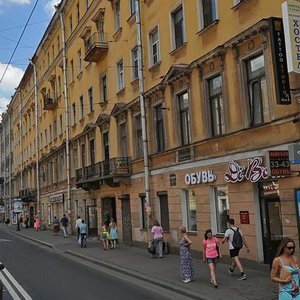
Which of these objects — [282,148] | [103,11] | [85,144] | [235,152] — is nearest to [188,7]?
[235,152]

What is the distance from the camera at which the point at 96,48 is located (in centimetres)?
2820

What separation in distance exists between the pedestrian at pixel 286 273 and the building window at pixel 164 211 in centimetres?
1423

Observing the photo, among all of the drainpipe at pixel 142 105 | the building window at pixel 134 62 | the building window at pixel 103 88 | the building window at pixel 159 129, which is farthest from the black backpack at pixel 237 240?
the building window at pixel 103 88

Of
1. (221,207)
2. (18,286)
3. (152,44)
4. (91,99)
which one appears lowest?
(18,286)

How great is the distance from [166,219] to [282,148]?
880 cm

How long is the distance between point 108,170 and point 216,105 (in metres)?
10.4

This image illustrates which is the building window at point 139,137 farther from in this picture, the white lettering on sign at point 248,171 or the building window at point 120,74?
the white lettering on sign at point 248,171

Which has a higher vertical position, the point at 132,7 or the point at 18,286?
the point at 132,7

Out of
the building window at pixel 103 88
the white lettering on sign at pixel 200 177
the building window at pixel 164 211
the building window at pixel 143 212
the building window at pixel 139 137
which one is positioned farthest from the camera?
the building window at pixel 103 88

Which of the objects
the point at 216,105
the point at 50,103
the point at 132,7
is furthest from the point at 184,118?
the point at 50,103

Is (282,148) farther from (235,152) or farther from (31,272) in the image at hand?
(31,272)

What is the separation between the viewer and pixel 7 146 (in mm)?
82375

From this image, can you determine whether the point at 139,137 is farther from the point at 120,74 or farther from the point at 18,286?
the point at 18,286

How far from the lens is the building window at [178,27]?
19.5 meters
